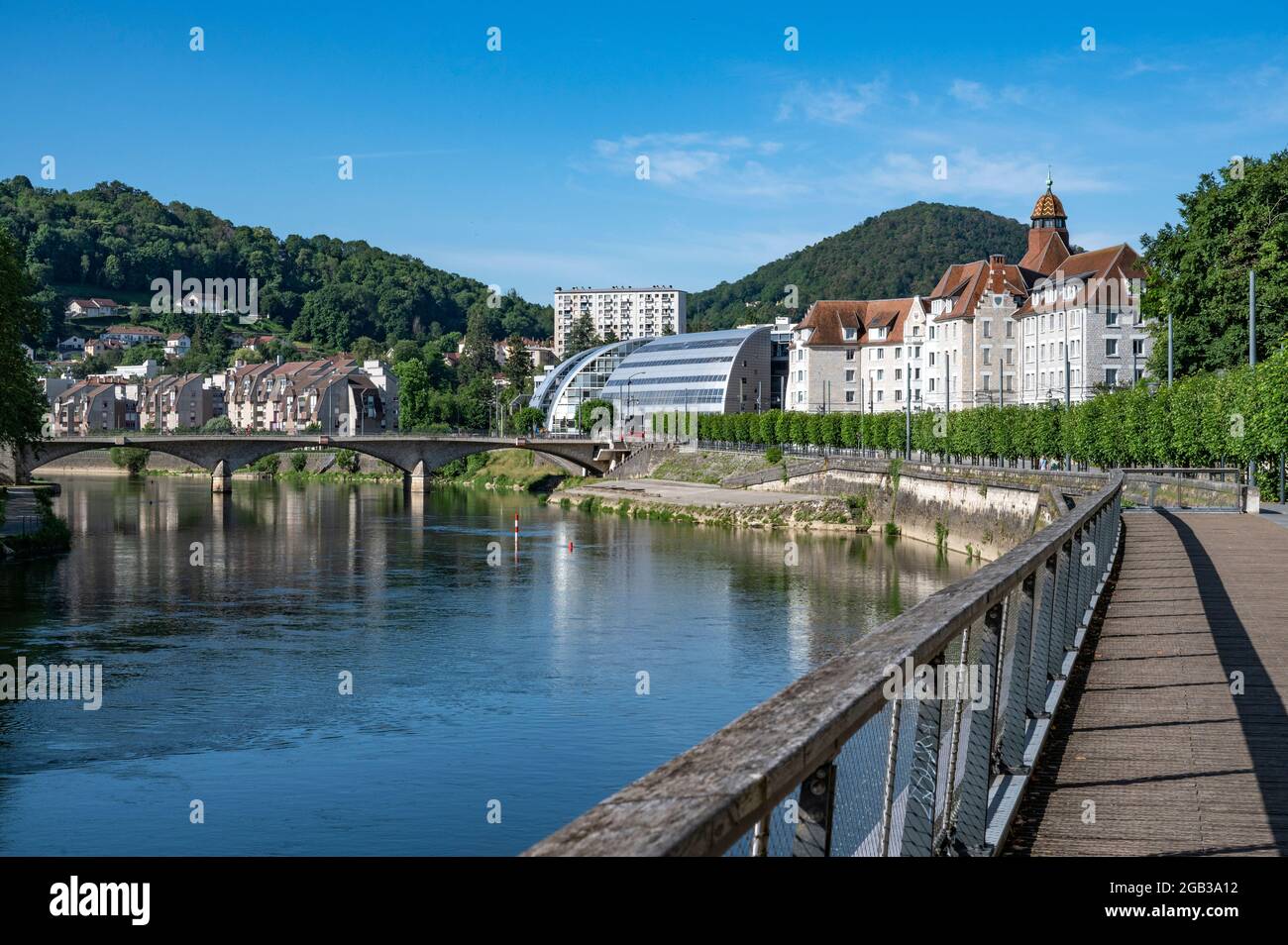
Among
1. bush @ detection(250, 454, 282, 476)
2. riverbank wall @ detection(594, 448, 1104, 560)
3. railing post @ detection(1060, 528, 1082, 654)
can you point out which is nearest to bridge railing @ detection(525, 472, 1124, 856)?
railing post @ detection(1060, 528, 1082, 654)

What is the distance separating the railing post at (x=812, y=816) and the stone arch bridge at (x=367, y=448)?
117964mm

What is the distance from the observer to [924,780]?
19.6 feet

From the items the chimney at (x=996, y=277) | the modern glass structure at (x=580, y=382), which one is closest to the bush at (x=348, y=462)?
the modern glass structure at (x=580, y=382)

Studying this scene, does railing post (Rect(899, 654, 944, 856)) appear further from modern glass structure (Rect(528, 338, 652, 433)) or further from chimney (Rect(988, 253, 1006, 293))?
modern glass structure (Rect(528, 338, 652, 433))

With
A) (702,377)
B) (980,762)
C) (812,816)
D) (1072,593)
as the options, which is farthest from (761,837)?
(702,377)

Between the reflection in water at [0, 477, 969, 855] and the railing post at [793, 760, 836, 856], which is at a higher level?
the railing post at [793, 760, 836, 856]

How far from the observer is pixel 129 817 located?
22.4 meters

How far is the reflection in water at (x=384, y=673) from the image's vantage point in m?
22.9

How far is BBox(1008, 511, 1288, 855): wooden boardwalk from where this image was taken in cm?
734

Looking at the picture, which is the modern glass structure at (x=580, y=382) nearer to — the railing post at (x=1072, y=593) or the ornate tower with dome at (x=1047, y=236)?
the ornate tower with dome at (x=1047, y=236)

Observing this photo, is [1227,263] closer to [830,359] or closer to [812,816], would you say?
[812,816]
